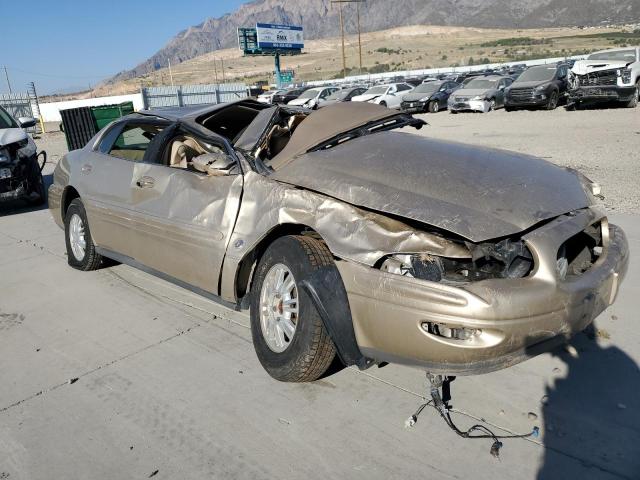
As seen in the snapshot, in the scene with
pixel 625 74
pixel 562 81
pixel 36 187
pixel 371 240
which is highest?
pixel 371 240

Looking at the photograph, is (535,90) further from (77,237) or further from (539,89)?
(77,237)

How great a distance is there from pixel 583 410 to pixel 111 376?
2704 mm

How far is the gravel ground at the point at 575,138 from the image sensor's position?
8273 mm

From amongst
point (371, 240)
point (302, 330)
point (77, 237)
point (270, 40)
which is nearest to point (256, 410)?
point (302, 330)

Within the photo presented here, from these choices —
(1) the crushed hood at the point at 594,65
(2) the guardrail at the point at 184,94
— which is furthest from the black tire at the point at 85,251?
(2) the guardrail at the point at 184,94

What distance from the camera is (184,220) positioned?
382 cm

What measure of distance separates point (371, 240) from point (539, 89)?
18339 mm

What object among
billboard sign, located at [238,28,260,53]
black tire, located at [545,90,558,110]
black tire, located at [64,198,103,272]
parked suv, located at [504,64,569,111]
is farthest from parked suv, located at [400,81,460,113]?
billboard sign, located at [238,28,260,53]

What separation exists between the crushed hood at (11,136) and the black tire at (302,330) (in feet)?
21.7

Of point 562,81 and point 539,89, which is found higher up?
point 562,81

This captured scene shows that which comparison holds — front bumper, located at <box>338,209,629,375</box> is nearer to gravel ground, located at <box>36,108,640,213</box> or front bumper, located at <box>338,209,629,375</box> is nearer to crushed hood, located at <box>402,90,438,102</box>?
gravel ground, located at <box>36,108,640,213</box>

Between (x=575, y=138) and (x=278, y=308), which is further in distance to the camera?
(x=575, y=138)

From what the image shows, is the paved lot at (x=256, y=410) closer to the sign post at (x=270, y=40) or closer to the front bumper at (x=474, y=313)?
the front bumper at (x=474, y=313)

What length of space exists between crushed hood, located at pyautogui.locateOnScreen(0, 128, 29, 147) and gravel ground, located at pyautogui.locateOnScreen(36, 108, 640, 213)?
6.91 m
